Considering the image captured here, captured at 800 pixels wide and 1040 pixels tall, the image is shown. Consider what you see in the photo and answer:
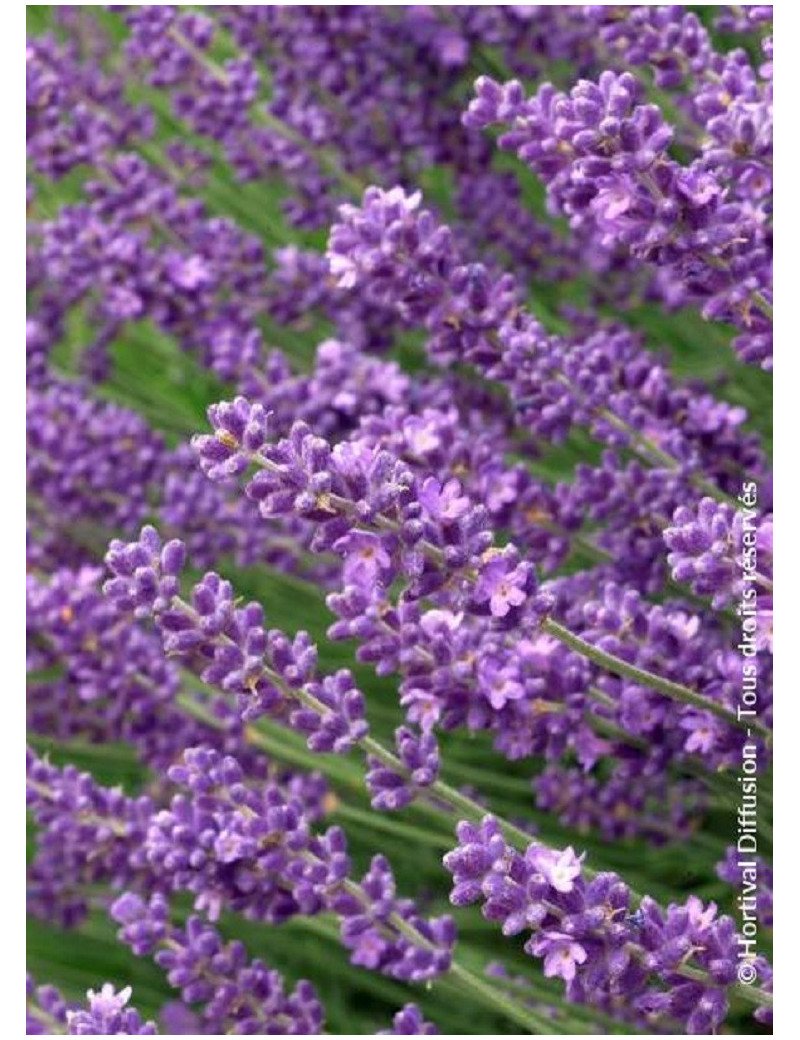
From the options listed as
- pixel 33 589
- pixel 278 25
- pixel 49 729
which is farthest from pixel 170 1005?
pixel 278 25

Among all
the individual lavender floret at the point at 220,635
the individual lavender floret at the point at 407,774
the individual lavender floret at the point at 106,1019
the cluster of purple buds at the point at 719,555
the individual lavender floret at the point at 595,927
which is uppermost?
the cluster of purple buds at the point at 719,555

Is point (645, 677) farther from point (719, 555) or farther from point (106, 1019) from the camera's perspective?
point (106, 1019)

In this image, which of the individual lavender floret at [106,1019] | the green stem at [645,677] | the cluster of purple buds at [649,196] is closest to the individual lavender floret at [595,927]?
the green stem at [645,677]

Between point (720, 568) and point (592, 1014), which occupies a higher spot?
point (720, 568)

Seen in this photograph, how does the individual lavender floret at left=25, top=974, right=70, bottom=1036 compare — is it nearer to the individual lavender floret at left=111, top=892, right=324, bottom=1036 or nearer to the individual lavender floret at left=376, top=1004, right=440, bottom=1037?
the individual lavender floret at left=111, top=892, right=324, bottom=1036

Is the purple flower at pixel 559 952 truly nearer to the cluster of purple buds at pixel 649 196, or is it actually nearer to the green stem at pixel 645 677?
the green stem at pixel 645 677

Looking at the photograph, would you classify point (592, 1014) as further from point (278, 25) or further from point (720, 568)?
point (278, 25)

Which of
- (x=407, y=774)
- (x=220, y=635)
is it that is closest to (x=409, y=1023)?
(x=407, y=774)

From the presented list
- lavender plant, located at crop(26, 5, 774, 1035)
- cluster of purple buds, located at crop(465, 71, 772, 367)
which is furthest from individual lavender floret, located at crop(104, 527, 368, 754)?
cluster of purple buds, located at crop(465, 71, 772, 367)
